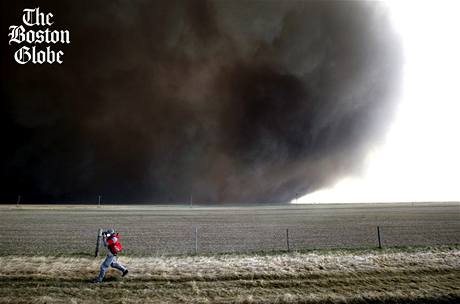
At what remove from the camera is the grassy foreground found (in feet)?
30.0

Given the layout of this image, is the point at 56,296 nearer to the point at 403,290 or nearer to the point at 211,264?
the point at 211,264

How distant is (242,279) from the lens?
35.9 ft

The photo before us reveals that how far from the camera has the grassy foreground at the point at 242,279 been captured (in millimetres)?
9133

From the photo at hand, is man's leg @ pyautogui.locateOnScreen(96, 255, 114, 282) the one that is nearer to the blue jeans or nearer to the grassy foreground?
the blue jeans

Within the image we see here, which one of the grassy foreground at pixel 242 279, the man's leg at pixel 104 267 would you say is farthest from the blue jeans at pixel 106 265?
the grassy foreground at pixel 242 279

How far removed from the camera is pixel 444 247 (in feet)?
56.6

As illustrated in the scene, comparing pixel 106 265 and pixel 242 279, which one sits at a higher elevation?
pixel 106 265

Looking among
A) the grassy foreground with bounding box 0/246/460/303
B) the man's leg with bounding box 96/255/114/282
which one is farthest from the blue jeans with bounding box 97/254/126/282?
the grassy foreground with bounding box 0/246/460/303

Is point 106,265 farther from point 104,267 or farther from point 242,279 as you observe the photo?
point 242,279

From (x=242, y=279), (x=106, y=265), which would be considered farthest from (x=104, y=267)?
(x=242, y=279)

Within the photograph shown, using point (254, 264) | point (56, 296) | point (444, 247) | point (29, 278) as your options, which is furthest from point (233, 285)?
point (444, 247)

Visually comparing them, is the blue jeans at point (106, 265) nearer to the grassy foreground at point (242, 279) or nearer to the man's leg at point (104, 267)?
the man's leg at point (104, 267)

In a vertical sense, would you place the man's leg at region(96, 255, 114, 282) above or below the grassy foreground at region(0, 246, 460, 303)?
above

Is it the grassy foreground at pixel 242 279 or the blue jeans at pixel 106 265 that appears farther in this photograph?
the blue jeans at pixel 106 265
